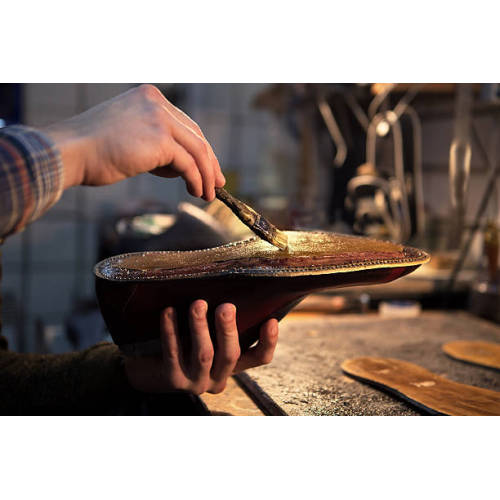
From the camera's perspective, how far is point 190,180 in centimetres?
77

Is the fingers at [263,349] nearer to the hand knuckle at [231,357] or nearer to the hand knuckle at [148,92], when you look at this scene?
the hand knuckle at [231,357]

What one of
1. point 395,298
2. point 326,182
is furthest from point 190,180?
point 326,182

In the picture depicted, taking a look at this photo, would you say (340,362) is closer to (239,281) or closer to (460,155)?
(239,281)

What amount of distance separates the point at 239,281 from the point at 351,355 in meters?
0.55

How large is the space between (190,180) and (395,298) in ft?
4.21

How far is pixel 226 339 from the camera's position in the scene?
81cm

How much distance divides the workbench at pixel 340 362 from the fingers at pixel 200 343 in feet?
0.65

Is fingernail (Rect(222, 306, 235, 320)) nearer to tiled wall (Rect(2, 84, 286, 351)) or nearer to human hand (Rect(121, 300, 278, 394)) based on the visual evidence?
human hand (Rect(121, 300, 278, 394))

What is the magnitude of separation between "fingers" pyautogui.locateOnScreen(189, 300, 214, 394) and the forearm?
0.26 metres

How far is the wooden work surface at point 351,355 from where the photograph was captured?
3.29ft

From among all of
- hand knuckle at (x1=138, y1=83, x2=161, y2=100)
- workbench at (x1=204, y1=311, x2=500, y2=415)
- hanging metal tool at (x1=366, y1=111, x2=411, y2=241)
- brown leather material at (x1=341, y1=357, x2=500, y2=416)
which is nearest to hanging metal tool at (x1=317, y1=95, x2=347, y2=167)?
hanging metal tool at (x1=366, y1=111, x2=411, y2=241)

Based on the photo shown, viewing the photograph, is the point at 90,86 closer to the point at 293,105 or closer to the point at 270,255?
the point at 293,105

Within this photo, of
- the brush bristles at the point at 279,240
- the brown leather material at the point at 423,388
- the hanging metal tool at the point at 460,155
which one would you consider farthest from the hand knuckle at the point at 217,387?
the hanging metal tool at the point at 460,155

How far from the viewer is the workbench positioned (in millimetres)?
1001
